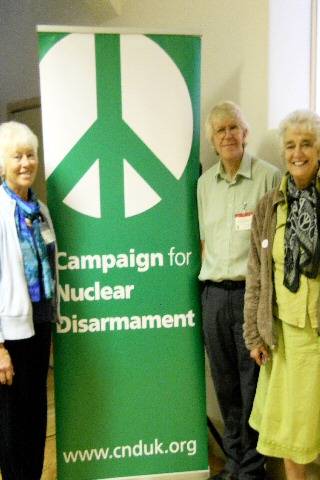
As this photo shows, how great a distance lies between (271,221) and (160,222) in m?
0.48

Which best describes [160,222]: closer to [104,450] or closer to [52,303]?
[52,303]

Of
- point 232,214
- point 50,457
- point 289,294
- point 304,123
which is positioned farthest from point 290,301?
point 50,457

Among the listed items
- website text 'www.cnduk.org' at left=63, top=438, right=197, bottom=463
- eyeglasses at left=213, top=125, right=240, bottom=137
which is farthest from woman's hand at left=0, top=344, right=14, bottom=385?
eyeglasses at left=213, top=125, right=240, bottom=137

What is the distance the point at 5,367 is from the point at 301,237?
3.46 ft

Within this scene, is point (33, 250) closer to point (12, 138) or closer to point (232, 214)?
point (12, 138)

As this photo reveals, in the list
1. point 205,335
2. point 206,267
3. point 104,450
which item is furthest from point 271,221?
point 104,450

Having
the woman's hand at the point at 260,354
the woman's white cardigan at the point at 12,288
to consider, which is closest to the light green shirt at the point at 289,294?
the woman's hand at the point at 260,354

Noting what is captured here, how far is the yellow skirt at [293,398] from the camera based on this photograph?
5.30 ft

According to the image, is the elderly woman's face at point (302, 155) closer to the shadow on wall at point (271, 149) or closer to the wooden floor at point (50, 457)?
the shadow on wall at point (271, 149)

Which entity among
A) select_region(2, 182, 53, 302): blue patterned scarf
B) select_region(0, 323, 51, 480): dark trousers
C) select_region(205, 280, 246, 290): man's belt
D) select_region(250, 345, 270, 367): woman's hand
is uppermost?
select_region(2, 182, 53, 302): blue patterned scarf

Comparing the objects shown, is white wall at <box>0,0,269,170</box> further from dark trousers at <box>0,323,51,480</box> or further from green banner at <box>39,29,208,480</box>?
dark trousers at <box>0,323,51,480</box>

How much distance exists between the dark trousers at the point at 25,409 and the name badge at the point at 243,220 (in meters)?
0.80

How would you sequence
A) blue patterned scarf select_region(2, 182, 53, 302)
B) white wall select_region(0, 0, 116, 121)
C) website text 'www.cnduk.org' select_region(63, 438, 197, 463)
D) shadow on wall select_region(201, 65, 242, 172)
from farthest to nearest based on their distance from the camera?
white wall select_region(0, 0, 116, 121) → shadow on wall select_region(201, 65, 242, 172) → website text 'www.cnduk.org' select_region(63, 438, 197, 463) → blue patterned scarf select_region(2, 182, 53, 302)

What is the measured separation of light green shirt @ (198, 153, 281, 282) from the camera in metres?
1.87
